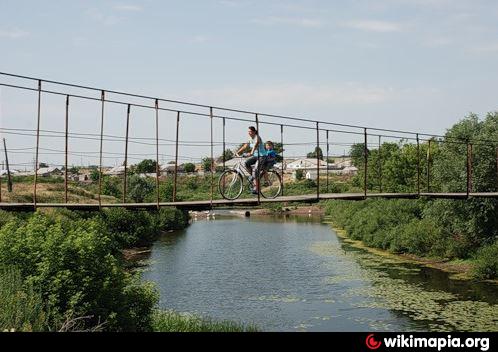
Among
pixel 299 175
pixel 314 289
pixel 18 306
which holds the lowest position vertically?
pixel 314 289

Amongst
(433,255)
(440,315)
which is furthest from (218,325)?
(433,255)

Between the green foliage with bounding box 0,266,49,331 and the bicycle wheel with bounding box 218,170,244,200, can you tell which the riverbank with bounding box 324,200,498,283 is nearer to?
the bicycle wheel with bounding box 218,170,244,200

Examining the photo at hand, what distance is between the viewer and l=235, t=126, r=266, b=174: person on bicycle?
50.3 ft

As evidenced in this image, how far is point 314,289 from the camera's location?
31.7 m

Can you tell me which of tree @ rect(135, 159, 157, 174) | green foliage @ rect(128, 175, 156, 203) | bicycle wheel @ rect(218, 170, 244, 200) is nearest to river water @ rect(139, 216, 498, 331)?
bicycle wheel @ rect(218, 170, 244, 200)

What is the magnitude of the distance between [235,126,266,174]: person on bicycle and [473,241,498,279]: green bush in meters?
22.2

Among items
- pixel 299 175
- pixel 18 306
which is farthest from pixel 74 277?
pixel 299 175

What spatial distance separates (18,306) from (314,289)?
61.6 ft

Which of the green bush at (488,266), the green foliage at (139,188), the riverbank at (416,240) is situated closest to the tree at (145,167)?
the green foliage at (139,188)

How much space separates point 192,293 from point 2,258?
12.8 meters

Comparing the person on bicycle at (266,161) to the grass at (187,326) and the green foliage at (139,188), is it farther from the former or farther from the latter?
the green foliage at (139,188)

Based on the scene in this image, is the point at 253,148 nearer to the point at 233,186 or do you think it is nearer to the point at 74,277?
the point at 233,186

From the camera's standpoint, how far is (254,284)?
109ft
